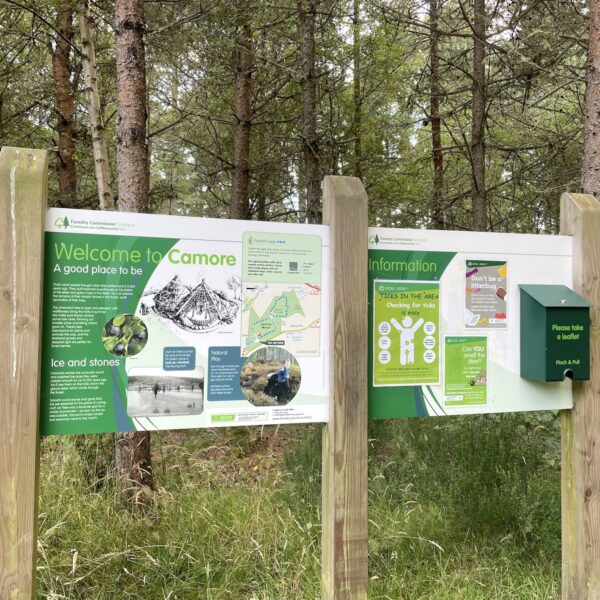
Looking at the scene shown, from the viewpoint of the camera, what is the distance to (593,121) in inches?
157

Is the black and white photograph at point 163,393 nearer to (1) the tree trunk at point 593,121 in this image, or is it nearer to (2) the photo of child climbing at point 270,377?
(2) the photo of child climbing at point 270,377

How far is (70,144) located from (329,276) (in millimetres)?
7178

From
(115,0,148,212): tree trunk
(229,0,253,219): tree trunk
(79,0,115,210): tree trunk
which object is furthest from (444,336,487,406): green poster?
(229,0,253,219): tree trunk

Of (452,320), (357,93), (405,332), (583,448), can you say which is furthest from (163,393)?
(357,93)

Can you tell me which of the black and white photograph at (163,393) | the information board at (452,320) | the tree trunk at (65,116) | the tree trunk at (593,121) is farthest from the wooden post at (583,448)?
→ the tree trunk at (65,116)

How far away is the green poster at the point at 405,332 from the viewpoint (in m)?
2.50

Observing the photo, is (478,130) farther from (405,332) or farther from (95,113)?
(405,332)

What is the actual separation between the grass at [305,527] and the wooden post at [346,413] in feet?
2.15

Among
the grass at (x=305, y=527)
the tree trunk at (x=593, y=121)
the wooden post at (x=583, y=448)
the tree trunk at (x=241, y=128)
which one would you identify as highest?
the tree trunk at (x=241, y=128)

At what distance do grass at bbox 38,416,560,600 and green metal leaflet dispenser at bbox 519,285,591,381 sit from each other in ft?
4.01

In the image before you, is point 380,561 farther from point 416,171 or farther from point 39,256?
point 416,171

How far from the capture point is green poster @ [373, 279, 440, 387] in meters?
2.50

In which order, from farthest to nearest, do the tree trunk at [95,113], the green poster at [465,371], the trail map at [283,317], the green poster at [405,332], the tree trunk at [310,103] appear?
the tree trunk at [310,103], the tree trunk at [95,113], the green poster at [465,371], the green poster at [405,332], the trail map at [283,317]

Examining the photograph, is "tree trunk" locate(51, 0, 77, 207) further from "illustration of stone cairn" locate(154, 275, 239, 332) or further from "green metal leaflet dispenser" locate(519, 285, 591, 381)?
"green metal leaflet dispenser" locate(519, 285, 591, 381)
